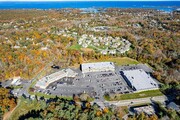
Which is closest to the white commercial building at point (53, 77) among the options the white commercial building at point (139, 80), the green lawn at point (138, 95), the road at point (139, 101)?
the white commercial building at point (139, 80)

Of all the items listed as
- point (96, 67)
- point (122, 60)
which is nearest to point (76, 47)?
point (122, 60)

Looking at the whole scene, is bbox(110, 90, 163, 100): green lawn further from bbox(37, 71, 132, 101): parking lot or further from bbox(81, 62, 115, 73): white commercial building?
bbox(81, 62, 115, 73): white commercial building

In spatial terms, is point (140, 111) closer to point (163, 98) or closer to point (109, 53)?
point (163, 98)

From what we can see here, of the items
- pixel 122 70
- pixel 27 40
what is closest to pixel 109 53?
pixel 122 70

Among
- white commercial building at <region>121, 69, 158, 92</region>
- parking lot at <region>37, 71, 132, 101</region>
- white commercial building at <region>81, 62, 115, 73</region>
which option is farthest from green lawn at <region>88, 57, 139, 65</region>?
parking lot at <region>37, 71, 132, 101</region>

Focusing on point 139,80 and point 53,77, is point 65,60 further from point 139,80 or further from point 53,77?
point 139,80

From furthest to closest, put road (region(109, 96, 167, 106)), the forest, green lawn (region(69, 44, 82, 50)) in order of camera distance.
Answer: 1. green lawn (region(69, 44, 82, 50))
2. road (region(109, 96, 167, 106))
3. the forest
